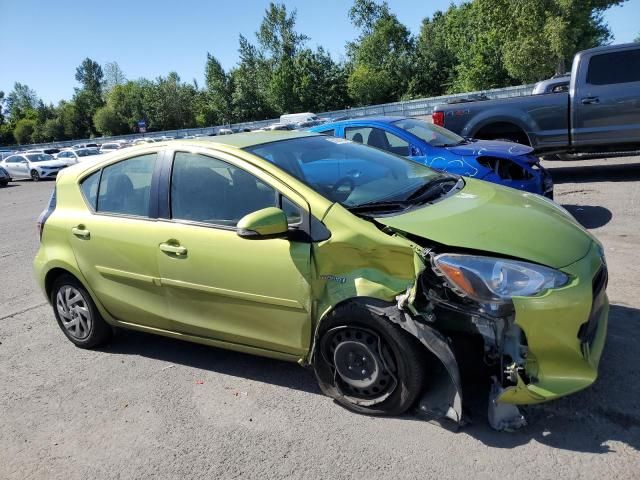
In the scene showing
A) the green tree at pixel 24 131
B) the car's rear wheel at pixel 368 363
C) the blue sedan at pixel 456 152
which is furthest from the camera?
the green tree at pixel 24 131

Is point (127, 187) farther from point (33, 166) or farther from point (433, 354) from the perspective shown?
point (33, 166)

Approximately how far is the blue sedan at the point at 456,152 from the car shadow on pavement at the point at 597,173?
10.4 feet

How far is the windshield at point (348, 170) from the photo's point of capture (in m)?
3.42

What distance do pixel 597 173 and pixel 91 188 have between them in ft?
30.3

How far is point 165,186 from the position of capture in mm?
3781

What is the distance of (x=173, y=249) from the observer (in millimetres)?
3586

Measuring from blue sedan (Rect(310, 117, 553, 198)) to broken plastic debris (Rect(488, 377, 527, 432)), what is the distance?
12.9 feet

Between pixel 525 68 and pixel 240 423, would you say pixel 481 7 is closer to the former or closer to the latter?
pixel 525 68

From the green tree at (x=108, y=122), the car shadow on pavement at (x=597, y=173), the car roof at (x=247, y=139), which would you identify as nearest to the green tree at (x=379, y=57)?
the green tree at (x=108, y=122)

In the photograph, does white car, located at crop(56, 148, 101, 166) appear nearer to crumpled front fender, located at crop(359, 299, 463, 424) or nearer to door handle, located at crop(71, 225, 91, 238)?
door handle, located at crop(71, 225, 91, 238)

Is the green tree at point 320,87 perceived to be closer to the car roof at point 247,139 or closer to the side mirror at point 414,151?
the side mirror at point 414,151

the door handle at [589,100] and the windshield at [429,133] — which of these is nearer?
the windshield at [429,133]

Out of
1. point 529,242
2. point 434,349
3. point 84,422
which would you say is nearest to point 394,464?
point 434,349

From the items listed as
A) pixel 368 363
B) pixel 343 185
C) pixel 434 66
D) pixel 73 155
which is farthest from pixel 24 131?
pixel 368 363
